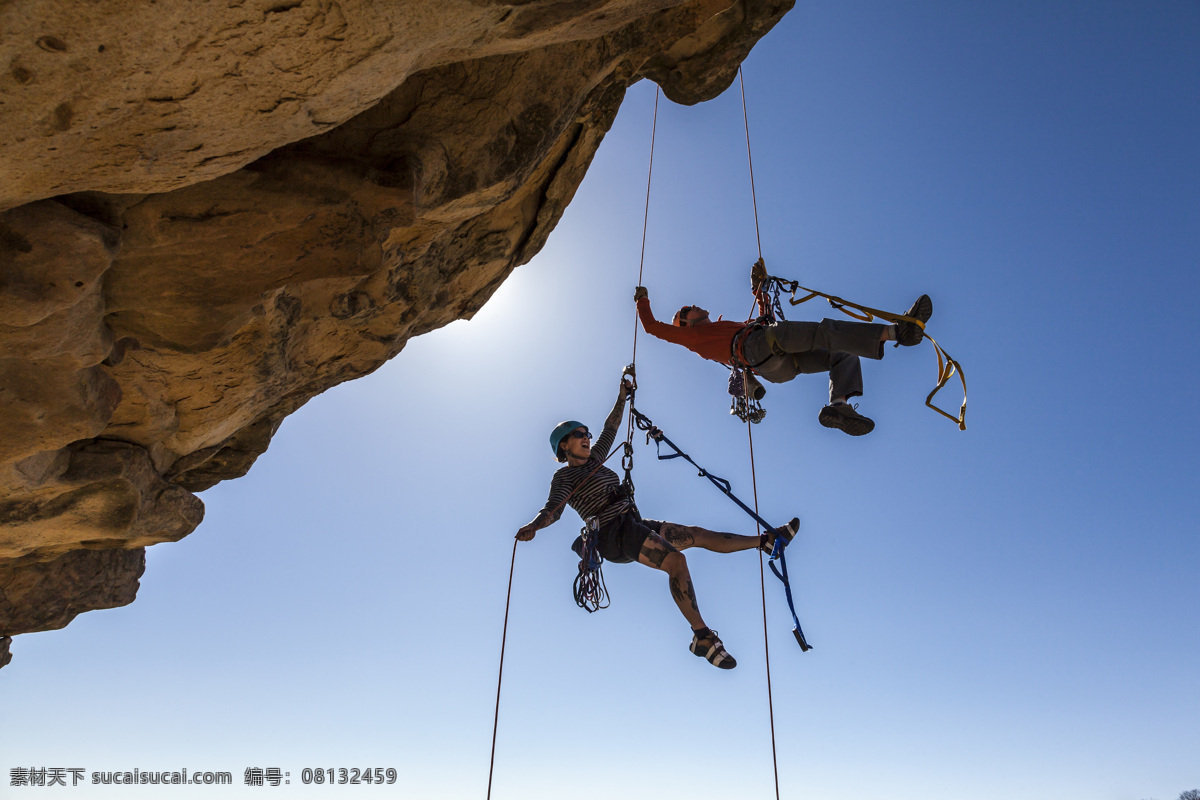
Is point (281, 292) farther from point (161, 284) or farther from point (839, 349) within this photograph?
point (839, 349)

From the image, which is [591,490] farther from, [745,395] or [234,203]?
[234,203]

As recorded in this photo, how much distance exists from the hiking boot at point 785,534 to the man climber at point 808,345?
73cm

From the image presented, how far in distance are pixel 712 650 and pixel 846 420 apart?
1.75 metres

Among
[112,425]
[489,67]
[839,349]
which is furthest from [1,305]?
[839,349]

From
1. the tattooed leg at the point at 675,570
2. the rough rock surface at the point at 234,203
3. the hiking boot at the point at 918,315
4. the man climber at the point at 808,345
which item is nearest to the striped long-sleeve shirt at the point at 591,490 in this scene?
the tattooed leg at the point at 675,570

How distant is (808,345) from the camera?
538 cm

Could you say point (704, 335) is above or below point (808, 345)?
above

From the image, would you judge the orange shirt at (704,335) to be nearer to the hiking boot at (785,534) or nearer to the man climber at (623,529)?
the man climber at (623,529)

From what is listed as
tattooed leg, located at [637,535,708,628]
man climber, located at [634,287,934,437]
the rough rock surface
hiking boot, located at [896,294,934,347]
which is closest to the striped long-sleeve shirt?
tattooed leg, located at [637,535,708,628]

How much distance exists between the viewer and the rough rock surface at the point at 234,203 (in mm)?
2502

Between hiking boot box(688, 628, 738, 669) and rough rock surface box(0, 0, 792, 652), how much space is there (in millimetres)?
2846

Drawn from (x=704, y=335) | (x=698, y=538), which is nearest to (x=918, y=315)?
(x=704, y=335)

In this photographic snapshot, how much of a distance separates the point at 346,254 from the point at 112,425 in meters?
2.08

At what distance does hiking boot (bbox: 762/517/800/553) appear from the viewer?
546cm
